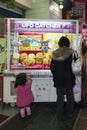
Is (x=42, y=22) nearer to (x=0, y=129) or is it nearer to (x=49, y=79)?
(x=49, y=79)

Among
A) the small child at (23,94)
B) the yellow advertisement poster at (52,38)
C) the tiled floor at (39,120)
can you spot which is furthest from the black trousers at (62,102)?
the yellow advertisement poster at (52,38)

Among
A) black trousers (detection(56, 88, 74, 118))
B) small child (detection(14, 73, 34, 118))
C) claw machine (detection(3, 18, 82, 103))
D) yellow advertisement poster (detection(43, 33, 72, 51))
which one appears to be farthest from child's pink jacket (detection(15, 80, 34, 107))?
yellow advertisement poster (detection(43, 33, 72, 51))

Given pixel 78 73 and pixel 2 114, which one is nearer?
pixel 2 114

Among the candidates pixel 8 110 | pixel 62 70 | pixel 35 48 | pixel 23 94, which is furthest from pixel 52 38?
pixel 8 110

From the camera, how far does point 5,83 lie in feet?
22.2

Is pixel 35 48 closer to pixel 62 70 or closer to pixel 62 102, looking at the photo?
pixel 62 70

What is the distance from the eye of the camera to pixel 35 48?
686 centimetres

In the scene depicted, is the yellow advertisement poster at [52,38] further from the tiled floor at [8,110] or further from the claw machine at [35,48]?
the tiled floor at [8,110]

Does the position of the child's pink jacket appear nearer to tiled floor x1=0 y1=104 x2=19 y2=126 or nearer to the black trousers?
tiled floor x1=0 y1=104 x2=19 y2=126

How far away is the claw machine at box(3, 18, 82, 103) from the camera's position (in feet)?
22.1

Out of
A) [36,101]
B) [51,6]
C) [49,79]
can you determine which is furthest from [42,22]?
[51,6]

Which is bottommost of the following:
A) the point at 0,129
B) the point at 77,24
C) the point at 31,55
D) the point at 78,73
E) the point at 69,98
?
the point at 0,129

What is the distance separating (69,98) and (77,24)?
1782mm

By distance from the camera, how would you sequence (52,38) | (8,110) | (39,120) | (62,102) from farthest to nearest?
(52,38)
(8,110)
(62,102)
(39,120)
